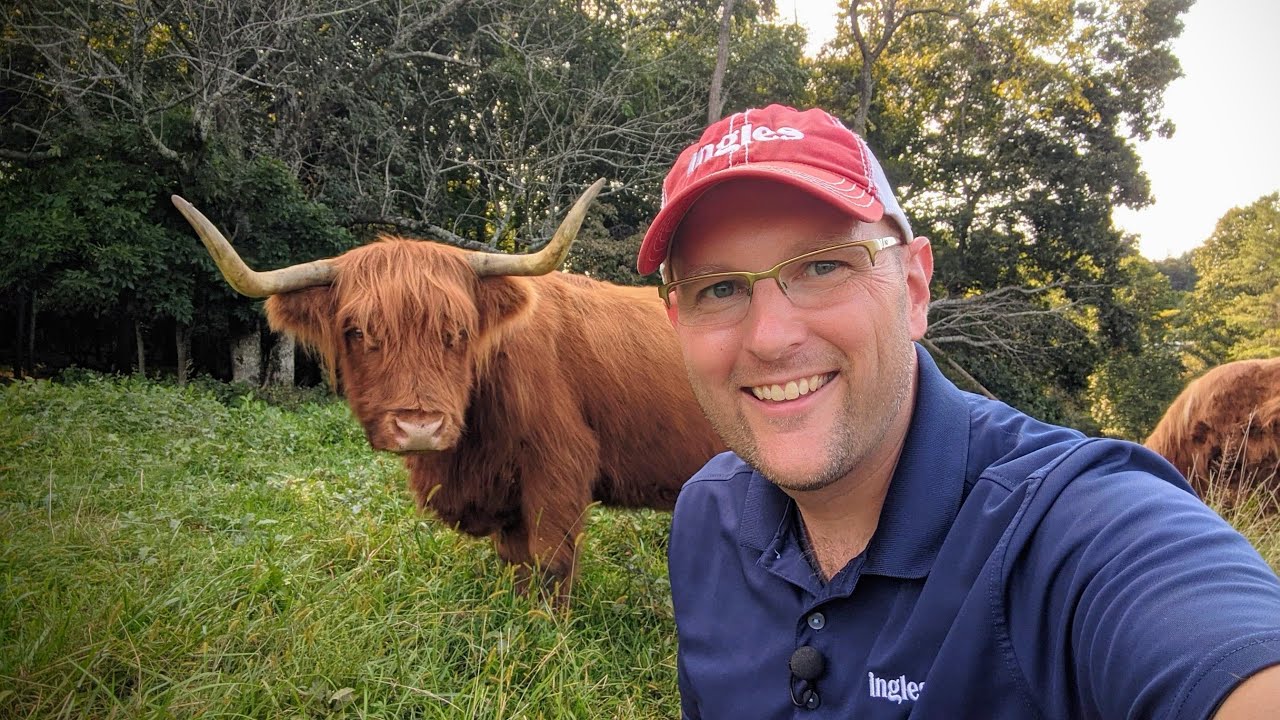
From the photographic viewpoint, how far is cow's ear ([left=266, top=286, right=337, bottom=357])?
343 centimetres

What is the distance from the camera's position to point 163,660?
2480 millimetres

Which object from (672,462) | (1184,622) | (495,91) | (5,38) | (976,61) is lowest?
(672,462)

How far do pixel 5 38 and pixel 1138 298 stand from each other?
74.5 feet

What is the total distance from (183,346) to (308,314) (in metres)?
10.5

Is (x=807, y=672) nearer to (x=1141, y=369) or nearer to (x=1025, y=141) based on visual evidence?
(x=1025, y=141)

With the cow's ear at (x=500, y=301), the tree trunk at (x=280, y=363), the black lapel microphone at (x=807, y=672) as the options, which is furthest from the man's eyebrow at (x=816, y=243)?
the tree trunk at (x=280, y=363)

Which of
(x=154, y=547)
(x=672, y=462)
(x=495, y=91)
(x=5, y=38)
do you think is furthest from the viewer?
(x=495, y=91)

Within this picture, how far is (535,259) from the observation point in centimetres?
364

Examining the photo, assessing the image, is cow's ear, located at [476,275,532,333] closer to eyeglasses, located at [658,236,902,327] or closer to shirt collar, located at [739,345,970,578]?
eyeglasses, located at [658,236,902,327]

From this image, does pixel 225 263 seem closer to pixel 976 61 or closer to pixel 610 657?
pixel 610 657

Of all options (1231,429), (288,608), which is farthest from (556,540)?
(1231,429)

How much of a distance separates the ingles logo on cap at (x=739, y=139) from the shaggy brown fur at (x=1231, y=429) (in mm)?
5330

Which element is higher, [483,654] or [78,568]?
[78,568]

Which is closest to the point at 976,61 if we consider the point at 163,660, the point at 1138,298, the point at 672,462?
the point at 1138,298
